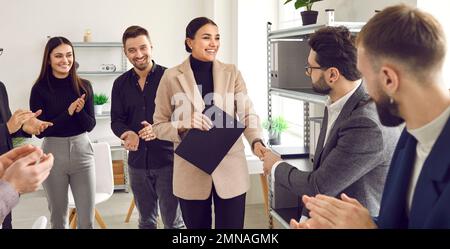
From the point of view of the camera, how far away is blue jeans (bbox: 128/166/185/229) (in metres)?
2.31

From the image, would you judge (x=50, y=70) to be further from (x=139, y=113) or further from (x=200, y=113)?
(x=200, y=113)

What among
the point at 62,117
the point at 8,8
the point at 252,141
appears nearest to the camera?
the point at 252,141

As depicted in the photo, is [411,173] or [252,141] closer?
[411,173]

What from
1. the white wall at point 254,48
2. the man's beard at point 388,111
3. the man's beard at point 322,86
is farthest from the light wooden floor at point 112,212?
the man's beard at point 388,111

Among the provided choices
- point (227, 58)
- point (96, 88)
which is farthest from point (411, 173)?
point (96, 88)

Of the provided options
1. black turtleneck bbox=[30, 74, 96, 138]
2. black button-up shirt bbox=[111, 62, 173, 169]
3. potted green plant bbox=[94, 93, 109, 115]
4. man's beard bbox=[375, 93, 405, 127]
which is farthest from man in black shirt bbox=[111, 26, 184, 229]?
potted green plant bbox=[94, 93, 109, 115]

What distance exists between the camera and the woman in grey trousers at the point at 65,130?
233cm

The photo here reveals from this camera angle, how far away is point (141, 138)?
2.31m

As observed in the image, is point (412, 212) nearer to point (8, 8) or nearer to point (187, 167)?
point (187, 167)

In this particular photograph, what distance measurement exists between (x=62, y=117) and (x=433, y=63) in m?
1.89

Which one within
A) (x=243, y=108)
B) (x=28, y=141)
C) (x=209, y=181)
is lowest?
(x=28, y=141)

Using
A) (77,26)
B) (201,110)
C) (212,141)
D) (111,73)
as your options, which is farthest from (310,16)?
(77,26)

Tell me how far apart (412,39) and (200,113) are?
1202 millimetres

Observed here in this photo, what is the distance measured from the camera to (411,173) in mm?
887
